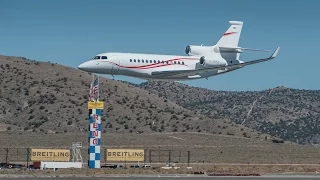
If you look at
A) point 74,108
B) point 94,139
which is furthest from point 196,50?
point 74,108

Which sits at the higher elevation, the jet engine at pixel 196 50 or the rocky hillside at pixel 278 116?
the jet engine at pixel 196 50

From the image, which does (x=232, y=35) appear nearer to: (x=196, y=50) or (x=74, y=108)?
(x=196, y=50)

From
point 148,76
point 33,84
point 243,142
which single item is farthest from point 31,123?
point 148,76

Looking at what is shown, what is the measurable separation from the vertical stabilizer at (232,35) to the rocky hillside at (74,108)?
4246 centimetres

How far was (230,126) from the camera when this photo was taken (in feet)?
441

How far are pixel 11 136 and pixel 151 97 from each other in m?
56.3

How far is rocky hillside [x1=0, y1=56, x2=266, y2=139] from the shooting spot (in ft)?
405

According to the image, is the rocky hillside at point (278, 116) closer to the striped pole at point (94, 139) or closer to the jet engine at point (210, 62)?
the jet engine at point (210, 62)

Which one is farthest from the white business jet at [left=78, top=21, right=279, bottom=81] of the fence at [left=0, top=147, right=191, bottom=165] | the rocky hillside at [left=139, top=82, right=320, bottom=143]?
the rocky hillside at [left=139, top=82, right=320, bottom=143]

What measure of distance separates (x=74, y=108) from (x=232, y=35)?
177 ft

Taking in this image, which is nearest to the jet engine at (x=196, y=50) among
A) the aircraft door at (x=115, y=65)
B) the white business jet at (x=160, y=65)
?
the white business jet at (x=160, y=65)

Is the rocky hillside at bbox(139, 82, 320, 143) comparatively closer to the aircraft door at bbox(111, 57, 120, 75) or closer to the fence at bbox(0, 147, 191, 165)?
the fence at bbox(0, 147, 191, 165)

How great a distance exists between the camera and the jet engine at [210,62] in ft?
240

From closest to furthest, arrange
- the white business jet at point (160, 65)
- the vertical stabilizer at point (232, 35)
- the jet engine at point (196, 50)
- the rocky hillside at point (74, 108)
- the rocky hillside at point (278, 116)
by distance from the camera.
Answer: the white business jet at point (160, 65)
the jet engine at point (196, 50)
the vertical stabilizer at point (232, 35)
the rocky hillside at point (74, 108)
the rocky hillside at point (278, 116)
